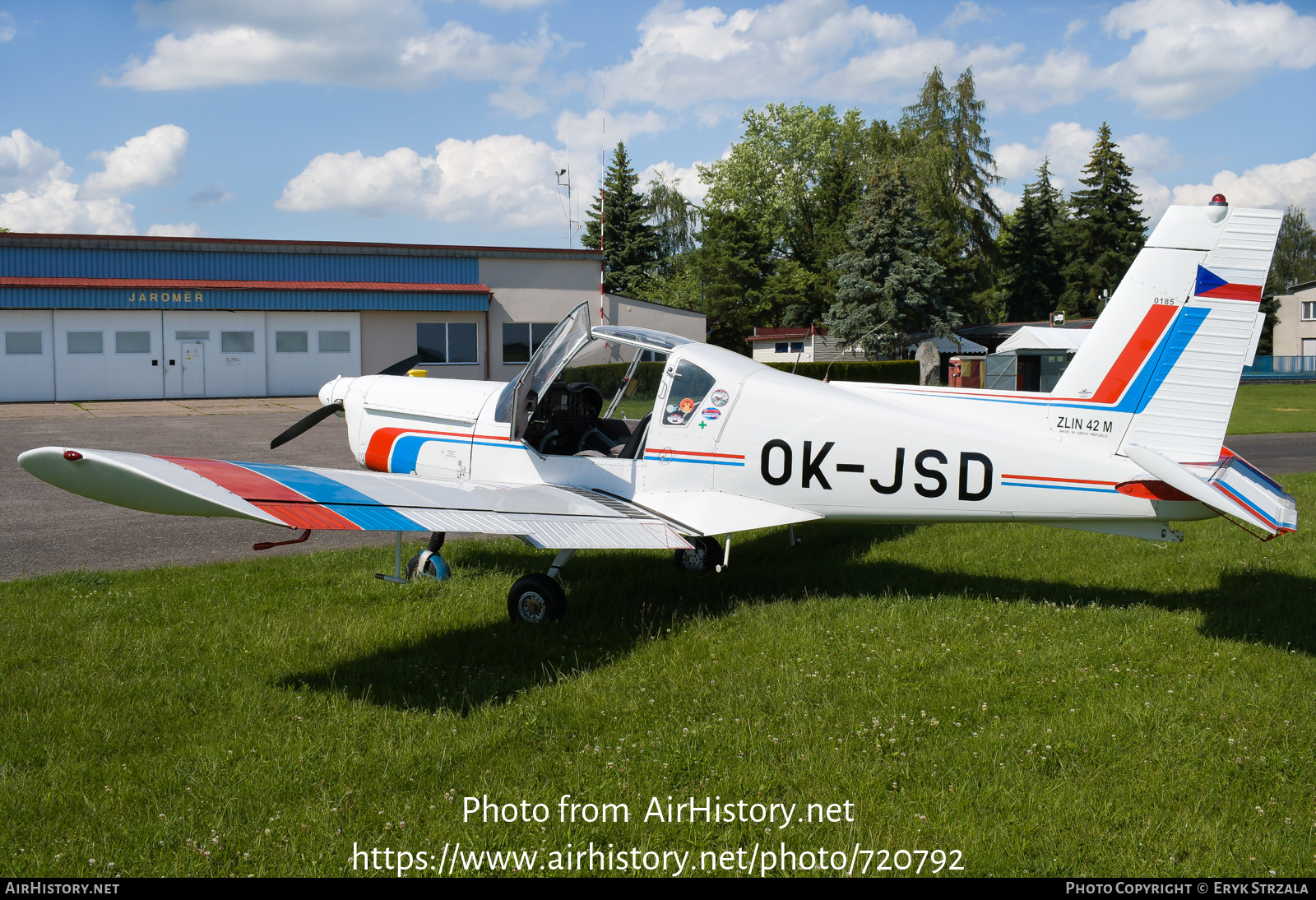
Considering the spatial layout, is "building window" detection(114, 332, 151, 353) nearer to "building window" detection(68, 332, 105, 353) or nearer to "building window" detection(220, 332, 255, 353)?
"building window" detection(68, 332, 105, 353)

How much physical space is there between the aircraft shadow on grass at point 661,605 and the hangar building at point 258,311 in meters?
18.8

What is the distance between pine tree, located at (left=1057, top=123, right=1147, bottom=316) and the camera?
49.9m

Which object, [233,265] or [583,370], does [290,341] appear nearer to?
[233,265]

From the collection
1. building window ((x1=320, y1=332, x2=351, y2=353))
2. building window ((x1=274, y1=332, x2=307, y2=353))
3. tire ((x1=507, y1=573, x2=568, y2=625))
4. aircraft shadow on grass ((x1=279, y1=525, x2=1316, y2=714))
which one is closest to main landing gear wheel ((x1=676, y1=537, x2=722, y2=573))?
aircraft shadow on grass ((x1=279, y1=525, x2=1316, y2=714))

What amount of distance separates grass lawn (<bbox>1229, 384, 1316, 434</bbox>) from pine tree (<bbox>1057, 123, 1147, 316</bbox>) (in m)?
12.8

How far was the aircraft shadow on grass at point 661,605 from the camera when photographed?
16.3ft

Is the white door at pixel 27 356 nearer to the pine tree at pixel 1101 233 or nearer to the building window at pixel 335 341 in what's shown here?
the building window at pixel 335 341

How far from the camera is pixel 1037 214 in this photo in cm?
5366

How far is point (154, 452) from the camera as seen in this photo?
1489 centimetres

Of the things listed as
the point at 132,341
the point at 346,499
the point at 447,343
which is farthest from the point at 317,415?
the point at 132,341

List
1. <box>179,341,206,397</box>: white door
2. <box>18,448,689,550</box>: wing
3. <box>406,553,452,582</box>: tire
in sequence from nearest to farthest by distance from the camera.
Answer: <box>18,448,689,550</box>: wing < <box>406,553,452,582</box>: tire < <box>179,341,206,397</box>: white door

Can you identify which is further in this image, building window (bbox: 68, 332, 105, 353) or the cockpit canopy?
building window (bbox: 68, 332, 105, 353)

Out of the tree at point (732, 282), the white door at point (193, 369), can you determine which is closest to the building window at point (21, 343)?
the white door at point (193, 369)
